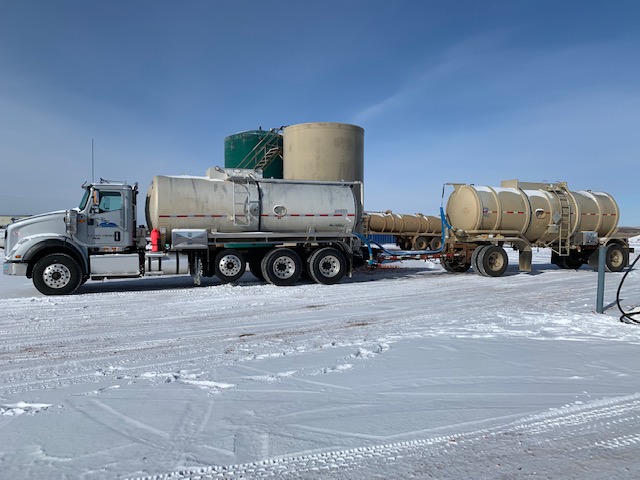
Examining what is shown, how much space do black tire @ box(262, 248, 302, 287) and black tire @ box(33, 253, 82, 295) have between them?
460 cm

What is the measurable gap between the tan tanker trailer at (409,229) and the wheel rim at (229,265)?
53.1 ft

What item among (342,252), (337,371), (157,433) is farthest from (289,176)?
(157,433)

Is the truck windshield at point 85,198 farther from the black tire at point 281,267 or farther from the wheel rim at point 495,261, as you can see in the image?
the wheel rim at point 495,261

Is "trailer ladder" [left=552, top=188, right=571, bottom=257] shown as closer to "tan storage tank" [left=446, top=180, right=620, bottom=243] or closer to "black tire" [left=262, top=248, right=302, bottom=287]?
"tan storage tank" [left=446, top=180, right=620, bottom=243]

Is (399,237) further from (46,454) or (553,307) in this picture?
(46,454)

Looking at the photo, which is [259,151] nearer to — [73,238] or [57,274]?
[73,238]

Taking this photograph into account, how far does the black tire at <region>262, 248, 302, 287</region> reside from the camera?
12.0 meters

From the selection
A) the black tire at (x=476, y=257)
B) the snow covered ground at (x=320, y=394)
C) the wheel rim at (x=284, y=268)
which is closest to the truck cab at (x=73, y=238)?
the snow covered ground at (x=320, y=394)

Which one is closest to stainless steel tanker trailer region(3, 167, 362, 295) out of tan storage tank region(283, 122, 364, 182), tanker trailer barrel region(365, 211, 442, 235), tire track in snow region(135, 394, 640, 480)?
tan storage tank region(283, 122, 364, 182)

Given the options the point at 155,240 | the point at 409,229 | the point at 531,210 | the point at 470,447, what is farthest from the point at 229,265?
the point at 409,229

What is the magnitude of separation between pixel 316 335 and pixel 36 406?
347cm

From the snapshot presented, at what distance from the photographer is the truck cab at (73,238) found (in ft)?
33.7

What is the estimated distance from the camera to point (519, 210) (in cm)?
1459

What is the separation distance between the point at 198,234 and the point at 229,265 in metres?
1.19
